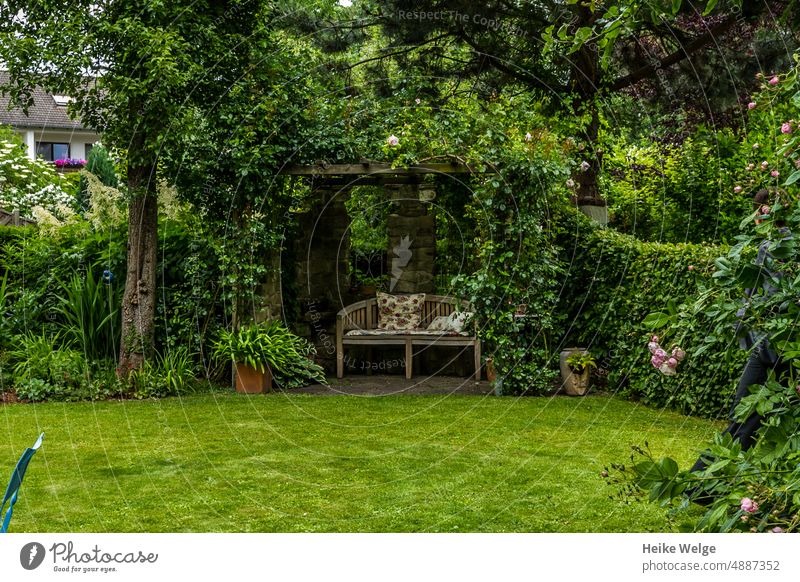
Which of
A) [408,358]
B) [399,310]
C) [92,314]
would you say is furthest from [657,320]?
[399,310]

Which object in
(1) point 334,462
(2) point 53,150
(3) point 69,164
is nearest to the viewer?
(1) point 334,462

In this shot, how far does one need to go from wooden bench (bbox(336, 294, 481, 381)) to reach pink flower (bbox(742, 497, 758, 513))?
707 centimetres

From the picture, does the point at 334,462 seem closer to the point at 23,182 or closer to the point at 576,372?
the point at 576,372

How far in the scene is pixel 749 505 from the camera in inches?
99.5

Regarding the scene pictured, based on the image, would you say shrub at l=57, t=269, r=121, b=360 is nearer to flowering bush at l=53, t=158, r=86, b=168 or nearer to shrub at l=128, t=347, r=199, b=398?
shrub at l=128, t=347, r=199, b=398

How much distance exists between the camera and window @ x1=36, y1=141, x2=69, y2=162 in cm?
2985

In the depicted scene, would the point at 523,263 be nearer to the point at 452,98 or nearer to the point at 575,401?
the point at 575,401

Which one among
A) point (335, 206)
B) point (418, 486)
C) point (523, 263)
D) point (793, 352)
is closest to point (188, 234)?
point (335, 206)

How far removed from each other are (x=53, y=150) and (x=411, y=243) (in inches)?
895

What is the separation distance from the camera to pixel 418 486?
5578mm

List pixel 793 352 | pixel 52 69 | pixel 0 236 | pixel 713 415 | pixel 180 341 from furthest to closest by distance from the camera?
1. pixel 0 236
2. pixel 180 341
3. pixel 52 69
4. pixel 713 415
5. pixel 793 352

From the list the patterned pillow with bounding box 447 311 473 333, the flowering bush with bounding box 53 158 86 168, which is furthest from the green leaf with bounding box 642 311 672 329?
the flowering bush with bounding box 53 158 86 168

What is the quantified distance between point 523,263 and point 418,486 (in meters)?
4.03

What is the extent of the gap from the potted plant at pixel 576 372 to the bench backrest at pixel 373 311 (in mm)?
2104
